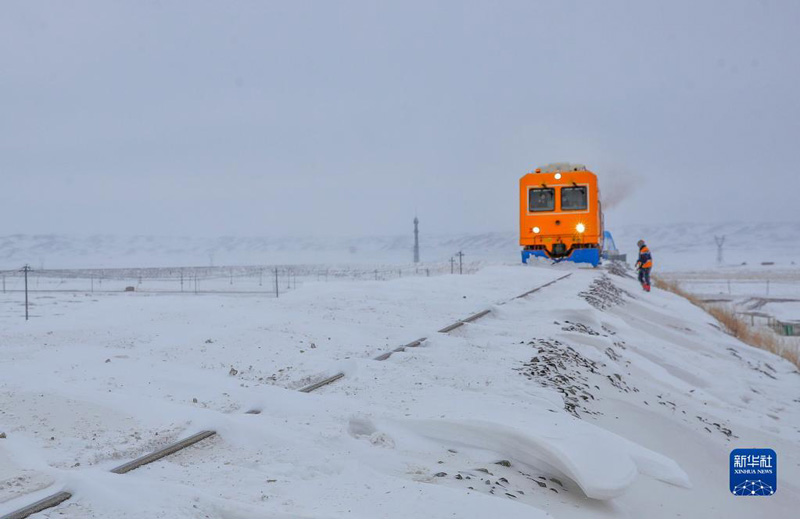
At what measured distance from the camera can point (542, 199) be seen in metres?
23.5

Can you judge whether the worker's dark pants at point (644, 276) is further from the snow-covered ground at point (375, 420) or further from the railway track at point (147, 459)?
the railway track at point (147, 459)

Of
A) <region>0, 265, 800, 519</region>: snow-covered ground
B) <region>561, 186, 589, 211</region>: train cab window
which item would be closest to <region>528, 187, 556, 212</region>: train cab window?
<region>561, 186, 589, 211</region>: train cab window

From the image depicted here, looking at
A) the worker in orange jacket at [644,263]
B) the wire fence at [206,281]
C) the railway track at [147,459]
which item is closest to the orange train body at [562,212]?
the worker in orange jacket at [644,263]

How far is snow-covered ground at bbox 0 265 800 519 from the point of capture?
3.31 m

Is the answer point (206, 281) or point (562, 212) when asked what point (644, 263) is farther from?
point (206, 281)

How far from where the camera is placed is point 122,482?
10.8 ft

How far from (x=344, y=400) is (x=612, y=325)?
24.5 ft

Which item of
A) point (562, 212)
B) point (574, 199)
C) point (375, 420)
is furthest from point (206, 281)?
point (375, 420)

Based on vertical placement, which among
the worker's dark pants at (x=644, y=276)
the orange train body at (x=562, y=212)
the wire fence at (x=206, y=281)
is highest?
the orange train body at (x=562, y=212)

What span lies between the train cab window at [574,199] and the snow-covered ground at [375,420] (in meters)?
13.2

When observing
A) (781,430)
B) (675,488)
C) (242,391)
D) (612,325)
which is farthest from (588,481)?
(612,325)

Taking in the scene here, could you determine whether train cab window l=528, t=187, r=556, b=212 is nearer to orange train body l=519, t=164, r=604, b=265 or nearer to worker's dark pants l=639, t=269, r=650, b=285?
orange train body l=519, t=164, r=604, b=265

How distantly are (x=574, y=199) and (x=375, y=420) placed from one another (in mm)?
19826

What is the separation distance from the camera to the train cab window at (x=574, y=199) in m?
23.0
